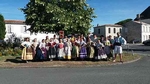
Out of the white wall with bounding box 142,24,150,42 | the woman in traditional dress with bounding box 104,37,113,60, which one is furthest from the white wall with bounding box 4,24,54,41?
A: the woman in traditional dress with bounding box 104,37,113,60

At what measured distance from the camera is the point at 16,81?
10.0 meters

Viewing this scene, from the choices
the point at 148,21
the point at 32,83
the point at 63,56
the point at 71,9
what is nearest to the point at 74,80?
the point at 32,83

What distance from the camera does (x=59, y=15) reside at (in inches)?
845

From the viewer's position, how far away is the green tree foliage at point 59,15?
70.9 ft

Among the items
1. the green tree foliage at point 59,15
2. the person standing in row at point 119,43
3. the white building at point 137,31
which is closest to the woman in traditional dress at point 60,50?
the person standing in row at point 119,43

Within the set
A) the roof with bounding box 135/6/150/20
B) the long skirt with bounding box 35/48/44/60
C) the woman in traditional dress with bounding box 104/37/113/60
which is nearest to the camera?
the long skirt with bounding box 35/48/44/60

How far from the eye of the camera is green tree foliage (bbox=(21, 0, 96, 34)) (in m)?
21.6

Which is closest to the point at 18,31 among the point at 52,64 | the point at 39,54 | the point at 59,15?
the point at 59,15

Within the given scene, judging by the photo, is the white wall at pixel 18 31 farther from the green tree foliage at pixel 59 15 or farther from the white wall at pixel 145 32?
the green tree foliage at pixel 59 15

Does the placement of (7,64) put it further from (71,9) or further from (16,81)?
(71,9)

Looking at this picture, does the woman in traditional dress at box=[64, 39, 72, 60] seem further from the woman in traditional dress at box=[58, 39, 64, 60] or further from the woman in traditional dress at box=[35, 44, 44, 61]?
the woman in traditional dress at box=[35, 44, 44, 61]

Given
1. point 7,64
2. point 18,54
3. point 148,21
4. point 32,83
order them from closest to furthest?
point 32,83 → point 7,64 → point 18,54 → point 148,21

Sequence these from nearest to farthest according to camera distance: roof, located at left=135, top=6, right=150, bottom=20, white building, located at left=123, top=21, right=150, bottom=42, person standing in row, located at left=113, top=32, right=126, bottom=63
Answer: person standing in row, located at left=113, top=32, right=126, bottom=63 → white building, located at left=123, top=21, right=150, bottom=42 → roof, located at left=135, top=6, right=150, bottom=20

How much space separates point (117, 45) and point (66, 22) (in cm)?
601
